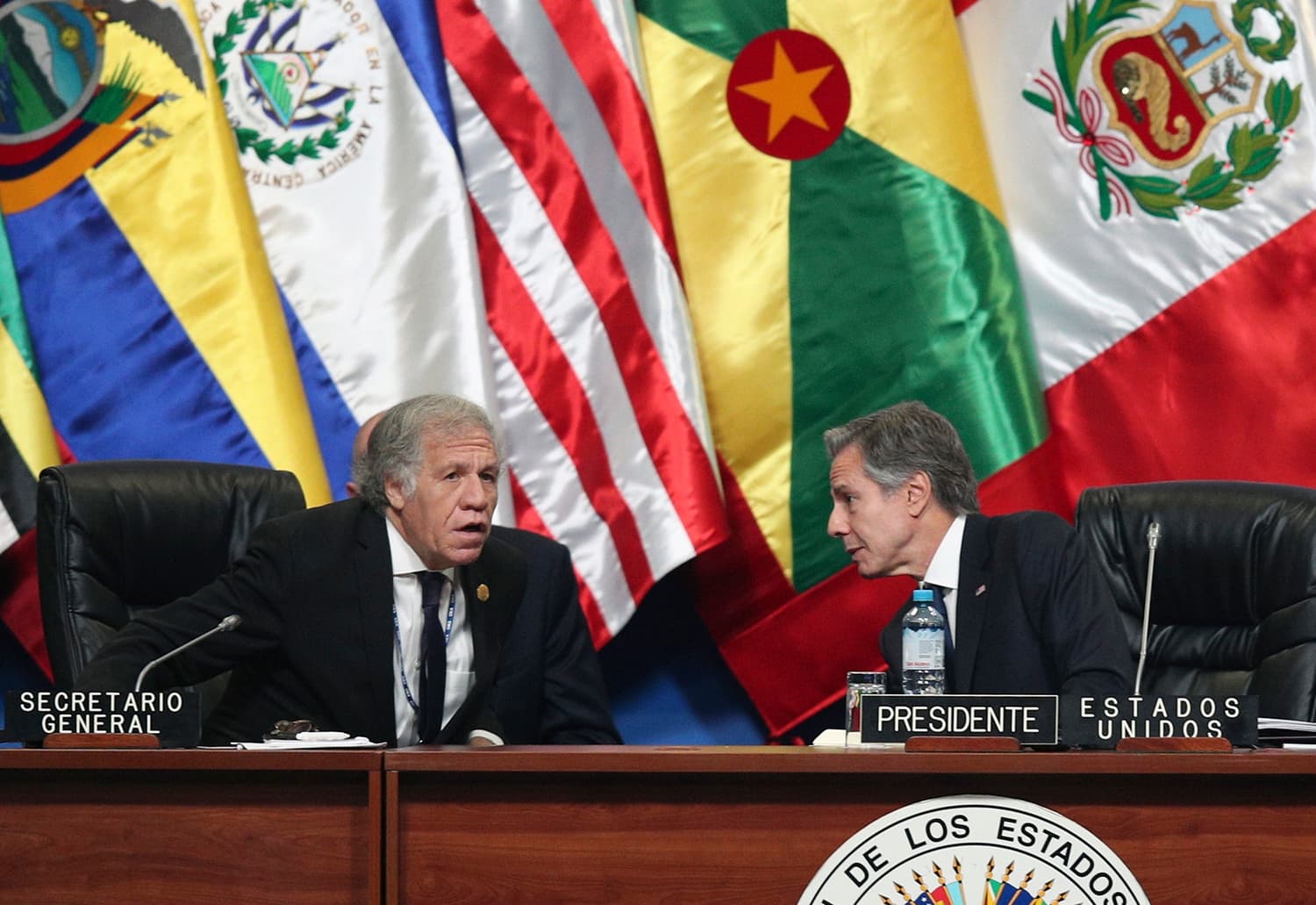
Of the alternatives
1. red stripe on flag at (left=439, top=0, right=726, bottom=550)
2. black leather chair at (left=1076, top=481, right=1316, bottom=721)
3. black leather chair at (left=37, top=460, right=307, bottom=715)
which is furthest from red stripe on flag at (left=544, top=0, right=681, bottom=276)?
black leather chair at (left=1076, top=481, right=1316, bottom=721)

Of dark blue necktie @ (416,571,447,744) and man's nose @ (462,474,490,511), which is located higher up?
man's nose @ (462,474,490,511)

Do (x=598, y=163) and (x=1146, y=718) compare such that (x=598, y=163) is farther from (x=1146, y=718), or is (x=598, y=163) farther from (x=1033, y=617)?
(x=1146, y=718)

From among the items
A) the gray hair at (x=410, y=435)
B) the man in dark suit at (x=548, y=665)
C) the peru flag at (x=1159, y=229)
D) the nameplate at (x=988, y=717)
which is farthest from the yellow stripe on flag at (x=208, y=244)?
the nameplate at (x=988, y=717)

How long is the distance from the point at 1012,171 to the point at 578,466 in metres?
1.33

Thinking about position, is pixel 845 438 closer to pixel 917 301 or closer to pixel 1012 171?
pixel 917 301

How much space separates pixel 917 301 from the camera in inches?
147

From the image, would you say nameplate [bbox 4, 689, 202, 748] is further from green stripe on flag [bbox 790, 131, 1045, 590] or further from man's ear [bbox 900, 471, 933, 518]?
green stripe on flag [bbox 790, 131, 1045, 590]

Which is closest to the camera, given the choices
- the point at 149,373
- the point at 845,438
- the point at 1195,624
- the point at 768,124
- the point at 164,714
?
the point at 164,714

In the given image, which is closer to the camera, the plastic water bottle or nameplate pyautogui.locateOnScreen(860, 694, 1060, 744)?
nameplate pyautogui.locateOnScreen(860, 694, 1060, 744)

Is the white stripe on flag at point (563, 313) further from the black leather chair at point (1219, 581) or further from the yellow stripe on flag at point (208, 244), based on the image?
the black leather chair at point (1219, 581)

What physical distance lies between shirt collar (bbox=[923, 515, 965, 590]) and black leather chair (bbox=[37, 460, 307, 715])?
1.28 m

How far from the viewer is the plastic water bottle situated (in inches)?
95.0

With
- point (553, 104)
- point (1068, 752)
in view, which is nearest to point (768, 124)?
point (553, 104)

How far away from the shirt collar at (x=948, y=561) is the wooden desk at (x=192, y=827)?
46.3 inches
